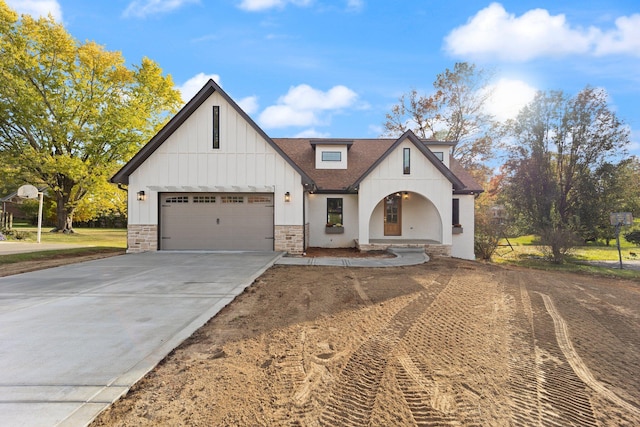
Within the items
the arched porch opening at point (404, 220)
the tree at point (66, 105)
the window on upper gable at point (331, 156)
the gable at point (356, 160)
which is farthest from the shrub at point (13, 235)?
the arched porch opening at point (404, 220)

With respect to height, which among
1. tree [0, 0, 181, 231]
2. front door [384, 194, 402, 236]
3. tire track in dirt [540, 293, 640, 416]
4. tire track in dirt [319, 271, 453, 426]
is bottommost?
tire track in dirt [540, 293, 640, 416]

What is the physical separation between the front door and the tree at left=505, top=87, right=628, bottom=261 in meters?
7.02

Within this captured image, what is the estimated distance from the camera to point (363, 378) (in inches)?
120

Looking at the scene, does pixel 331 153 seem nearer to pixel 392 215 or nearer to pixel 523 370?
pixel 392 215

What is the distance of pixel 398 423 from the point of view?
2387 millimetres

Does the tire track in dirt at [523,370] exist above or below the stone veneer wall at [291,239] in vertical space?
below

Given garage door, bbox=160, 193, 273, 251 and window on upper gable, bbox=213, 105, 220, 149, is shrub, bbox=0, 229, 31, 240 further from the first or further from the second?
window on upper gable, bbox=213, 105, 220, 149

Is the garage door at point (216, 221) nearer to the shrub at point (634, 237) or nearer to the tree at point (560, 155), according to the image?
the tree at point (560, 155)

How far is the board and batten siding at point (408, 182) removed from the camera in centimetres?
1302

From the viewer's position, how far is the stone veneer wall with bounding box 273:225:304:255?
41.0 ft

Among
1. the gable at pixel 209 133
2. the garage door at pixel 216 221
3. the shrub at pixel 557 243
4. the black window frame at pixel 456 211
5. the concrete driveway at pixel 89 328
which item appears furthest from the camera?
the black window frame at pixel 456 211

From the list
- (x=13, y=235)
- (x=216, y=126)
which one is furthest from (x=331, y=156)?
(x=13, y=235)

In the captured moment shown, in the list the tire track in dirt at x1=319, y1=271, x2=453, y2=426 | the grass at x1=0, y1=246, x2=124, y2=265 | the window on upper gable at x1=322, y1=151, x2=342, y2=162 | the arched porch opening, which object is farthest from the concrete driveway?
the window on upper gable at x1=322, y1=151, x2=342, y2=162

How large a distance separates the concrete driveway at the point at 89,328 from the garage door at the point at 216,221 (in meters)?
3.96
